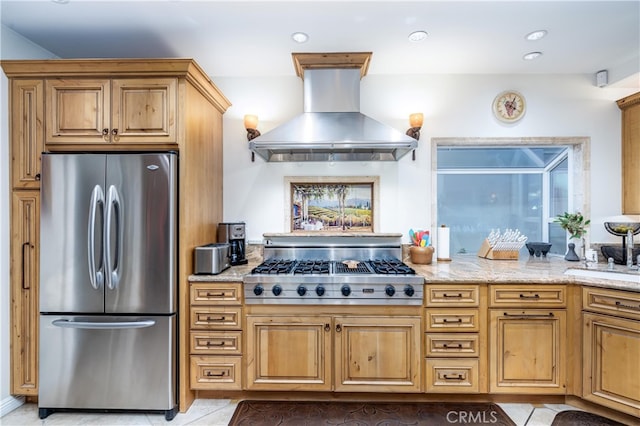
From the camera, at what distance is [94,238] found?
2033 millimetres

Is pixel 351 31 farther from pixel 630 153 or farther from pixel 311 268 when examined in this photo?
pixel 630 153

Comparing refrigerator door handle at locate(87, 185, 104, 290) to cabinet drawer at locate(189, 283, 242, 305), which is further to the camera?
cabinet drawer at locate(189, 283, 242, 305)

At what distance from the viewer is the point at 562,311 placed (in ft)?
6.88

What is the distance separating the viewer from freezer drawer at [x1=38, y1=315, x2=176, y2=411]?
2.04 metres

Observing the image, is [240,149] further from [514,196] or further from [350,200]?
[514,196]

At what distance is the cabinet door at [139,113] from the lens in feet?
6.95

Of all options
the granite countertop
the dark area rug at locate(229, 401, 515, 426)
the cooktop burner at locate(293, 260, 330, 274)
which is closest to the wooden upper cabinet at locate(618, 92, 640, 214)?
the granite countertop

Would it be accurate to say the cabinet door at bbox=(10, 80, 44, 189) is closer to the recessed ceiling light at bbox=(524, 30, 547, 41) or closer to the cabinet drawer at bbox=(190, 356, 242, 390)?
the cabinet drawer at bbox=(190, 356, 242, 390)

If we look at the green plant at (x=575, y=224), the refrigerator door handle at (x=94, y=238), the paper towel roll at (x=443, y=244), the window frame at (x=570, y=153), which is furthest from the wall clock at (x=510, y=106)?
the refrigerator door handle at (x=94, y=238)

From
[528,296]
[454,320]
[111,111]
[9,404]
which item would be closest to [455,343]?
[454,320]

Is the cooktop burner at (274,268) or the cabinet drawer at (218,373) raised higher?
the cooktop burner at (274,268)

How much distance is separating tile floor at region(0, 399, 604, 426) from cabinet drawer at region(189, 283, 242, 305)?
0.78m

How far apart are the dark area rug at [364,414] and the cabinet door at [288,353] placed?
0.51 feet

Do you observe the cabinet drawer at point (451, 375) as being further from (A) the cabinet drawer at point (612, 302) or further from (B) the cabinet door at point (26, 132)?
(B) the cabinet door at point (26, 132)
